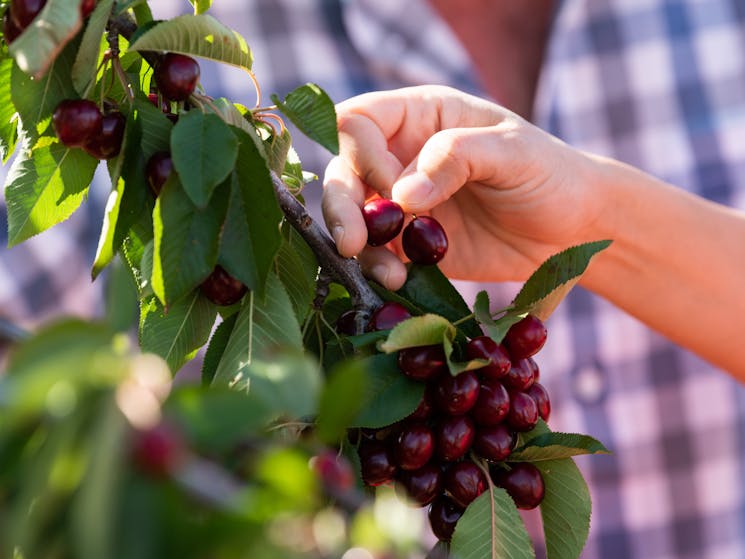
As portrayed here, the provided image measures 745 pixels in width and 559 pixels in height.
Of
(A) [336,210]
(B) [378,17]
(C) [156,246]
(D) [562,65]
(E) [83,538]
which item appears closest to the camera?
(E) [83,538]

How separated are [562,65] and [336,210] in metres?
1.24

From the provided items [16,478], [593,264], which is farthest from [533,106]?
[16,478]

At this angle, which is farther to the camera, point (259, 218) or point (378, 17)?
point (378, 17)

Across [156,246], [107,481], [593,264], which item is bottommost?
[593,264]

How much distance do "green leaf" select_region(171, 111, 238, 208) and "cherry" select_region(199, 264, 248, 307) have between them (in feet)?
0.17

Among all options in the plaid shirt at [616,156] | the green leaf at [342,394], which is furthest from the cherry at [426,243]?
the plaid shirt at [616,156]

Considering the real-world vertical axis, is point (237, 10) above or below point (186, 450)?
below

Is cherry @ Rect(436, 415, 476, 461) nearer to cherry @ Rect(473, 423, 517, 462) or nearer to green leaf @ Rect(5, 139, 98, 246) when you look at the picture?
cherry @ Rect(473, 423, 517, 462)

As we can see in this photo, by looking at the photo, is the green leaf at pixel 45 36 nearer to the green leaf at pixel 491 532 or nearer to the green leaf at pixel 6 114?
the green leaf at pixel 6 114

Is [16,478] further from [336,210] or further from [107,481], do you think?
[336,210]

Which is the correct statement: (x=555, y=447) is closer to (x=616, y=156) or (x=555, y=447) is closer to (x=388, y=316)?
(x=388, y=316)

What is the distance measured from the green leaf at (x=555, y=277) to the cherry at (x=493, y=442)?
7 centimetres

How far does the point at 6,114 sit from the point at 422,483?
11.7 inches

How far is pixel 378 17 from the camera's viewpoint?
6.27ft
